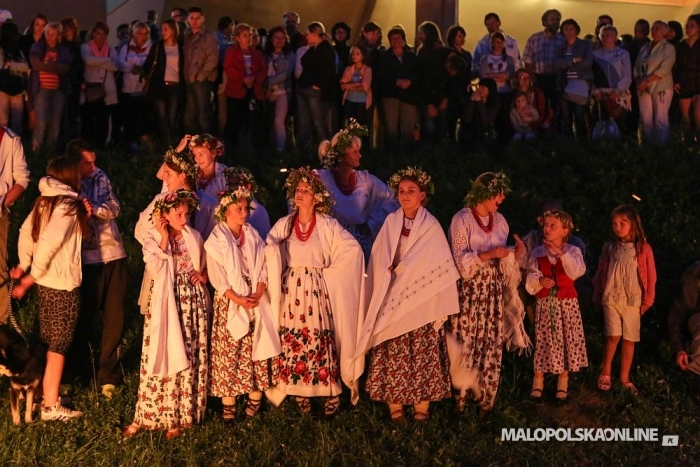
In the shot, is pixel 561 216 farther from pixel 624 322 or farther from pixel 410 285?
pixel 410 285

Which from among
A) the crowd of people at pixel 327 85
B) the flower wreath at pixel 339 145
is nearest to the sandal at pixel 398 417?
the flower wreath at pixel 339 145

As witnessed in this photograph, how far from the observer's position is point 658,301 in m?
9.35

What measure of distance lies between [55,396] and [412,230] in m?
2.96

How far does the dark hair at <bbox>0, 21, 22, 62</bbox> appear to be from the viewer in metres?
11.9

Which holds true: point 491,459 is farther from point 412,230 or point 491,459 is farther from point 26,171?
point 26,171

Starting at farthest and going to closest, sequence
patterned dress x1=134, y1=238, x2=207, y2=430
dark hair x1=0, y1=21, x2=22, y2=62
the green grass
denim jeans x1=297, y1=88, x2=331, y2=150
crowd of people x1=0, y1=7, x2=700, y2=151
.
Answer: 1. denim jeans x1=297, y1=88, x2=331, y2=150
2. crowd of people x1=0, y1=7, x2=700, y2=151
3. dark hair x1=0, y1=21, x2=22, y2=62
4. patterned dress x1=134, y1=238, x2=207, y2=430
5. the green grass

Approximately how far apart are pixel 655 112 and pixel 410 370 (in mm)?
6529

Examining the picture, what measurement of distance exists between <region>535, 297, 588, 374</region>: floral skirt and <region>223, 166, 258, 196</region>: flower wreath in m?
2.47

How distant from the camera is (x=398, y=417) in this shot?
7.54 meters

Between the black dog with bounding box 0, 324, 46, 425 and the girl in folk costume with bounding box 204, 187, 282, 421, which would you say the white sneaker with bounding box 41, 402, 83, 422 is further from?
the girl in folk costume with bounding box 204, 187, 282, 421

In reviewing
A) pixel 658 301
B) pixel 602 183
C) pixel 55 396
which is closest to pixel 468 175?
pixel 602 183

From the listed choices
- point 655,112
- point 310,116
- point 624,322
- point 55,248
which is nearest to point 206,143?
point 55,248

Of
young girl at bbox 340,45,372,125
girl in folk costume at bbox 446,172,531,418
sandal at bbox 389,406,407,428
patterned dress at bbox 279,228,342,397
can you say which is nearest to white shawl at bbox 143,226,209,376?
patterned dress at bbox 279,228,342,397

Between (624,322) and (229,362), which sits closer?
(229,362)
